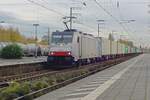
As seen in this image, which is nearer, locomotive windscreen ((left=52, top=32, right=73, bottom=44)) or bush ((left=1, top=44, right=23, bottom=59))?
locomotive windscreen ((left=52, top=32, right=73, bottom=44))

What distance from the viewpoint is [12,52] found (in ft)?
250

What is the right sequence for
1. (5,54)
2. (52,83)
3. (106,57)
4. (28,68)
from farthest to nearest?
(5,54) → (106,57) → (28,68) → (52,83)

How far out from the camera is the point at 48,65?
40969mm

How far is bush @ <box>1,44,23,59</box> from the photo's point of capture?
7414cm

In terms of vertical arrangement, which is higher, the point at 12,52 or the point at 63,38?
the point at 63,38

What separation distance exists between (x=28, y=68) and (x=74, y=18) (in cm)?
3588

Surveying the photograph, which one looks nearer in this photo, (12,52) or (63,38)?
(63,38)

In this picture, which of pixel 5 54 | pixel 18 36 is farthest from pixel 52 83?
pixel 18 36

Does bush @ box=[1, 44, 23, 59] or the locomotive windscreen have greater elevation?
the locomotive windscreen

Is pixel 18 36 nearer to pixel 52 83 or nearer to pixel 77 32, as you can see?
pixel 77 32

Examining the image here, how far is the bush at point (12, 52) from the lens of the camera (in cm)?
7414

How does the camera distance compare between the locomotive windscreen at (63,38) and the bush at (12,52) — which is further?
the bush at (12,52)

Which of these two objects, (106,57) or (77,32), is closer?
(77,32)

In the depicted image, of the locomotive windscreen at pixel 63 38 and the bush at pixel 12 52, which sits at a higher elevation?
the locomotive windscreen at pixel 63 38
